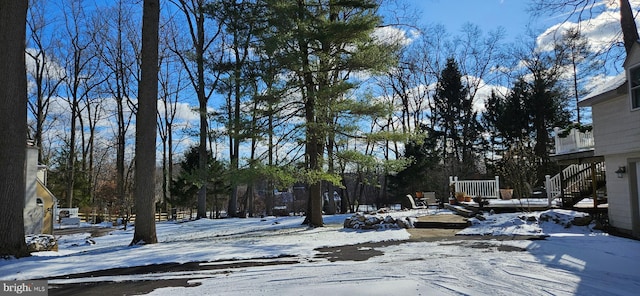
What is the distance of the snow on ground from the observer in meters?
5.20

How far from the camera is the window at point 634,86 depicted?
10375 millimetres

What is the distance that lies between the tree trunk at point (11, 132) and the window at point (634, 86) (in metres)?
14.6

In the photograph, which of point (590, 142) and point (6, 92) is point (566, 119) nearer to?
point (590, 142)

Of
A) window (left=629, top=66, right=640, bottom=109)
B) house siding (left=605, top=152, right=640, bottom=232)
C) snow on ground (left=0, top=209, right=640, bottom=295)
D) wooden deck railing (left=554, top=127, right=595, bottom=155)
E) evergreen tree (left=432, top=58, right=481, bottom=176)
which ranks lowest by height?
snow on ground (left=0, top=209, right=640, bottom=295)

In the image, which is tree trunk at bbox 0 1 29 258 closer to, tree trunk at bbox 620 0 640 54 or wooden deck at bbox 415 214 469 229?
wooden deck at bbox 415 214 469 229

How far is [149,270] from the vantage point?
22.2 feet

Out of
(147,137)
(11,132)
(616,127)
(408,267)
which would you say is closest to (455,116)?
(616,127)

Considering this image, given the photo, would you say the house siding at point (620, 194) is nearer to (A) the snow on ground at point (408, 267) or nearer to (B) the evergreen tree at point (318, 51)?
(A) the snow on ground at point (408, 267)

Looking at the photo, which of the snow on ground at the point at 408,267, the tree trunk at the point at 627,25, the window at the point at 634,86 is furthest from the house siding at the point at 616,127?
the tree trunk at the point at 627,25

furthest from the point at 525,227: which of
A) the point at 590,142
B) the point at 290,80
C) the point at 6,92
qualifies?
the point at 6,92

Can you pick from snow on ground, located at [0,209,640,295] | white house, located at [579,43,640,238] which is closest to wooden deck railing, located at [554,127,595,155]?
white house, located at [579,43,640,238]

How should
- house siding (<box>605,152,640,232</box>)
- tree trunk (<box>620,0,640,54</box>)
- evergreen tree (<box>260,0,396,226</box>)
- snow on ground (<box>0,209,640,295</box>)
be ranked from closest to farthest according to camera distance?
snow on ground (<box>0,209,640,295</box>) → house siding (<box>605,152,640,232</box>) → evergreen tree (<box>260,0,396,226</box>) → tree trunk (<box>620,0,640,54</box>)

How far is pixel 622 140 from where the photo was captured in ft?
35.7

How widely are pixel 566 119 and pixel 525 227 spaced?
21301 mm
